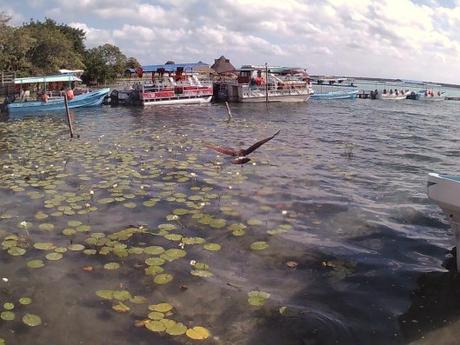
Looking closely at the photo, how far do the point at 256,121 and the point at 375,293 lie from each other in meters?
23.8

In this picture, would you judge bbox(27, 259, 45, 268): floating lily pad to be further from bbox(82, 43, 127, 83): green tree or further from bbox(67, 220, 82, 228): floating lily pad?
bbox(82, 43, 127, 83): green tree

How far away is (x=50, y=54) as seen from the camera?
53750 mm

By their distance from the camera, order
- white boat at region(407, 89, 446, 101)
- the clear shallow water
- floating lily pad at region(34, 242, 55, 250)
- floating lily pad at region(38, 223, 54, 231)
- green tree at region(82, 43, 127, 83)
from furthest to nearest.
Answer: green tree at region(82, 43, 127, 83) → white boat at region(407, 89, 446, 101) → floating lily pad at region(38, 223, 54, 231) → floating lily pad at region(34, 242, 55, 250) → the clear shallow water

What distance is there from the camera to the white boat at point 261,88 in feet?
146

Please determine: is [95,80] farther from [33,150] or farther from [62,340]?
[62,340]

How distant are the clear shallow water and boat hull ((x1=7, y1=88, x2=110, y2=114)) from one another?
Result: 19334mm

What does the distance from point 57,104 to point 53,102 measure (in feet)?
1.21

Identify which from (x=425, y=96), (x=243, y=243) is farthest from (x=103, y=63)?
(x=243, y=243)

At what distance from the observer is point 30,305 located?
5582 millimetres

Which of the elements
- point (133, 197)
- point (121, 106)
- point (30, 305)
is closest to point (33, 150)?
point (133, 197)

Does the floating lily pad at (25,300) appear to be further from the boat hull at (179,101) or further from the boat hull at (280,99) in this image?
the boat hull at (280,99)

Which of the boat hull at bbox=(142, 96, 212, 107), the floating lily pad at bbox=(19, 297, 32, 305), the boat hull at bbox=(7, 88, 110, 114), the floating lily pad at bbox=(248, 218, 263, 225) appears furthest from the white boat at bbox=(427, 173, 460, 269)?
the boat hull at bbox=(142, 96, 212, 107)

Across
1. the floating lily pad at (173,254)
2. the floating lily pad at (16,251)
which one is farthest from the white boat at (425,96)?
the floating lily pad at (16,251)

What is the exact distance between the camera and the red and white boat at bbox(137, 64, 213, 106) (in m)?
40.3
